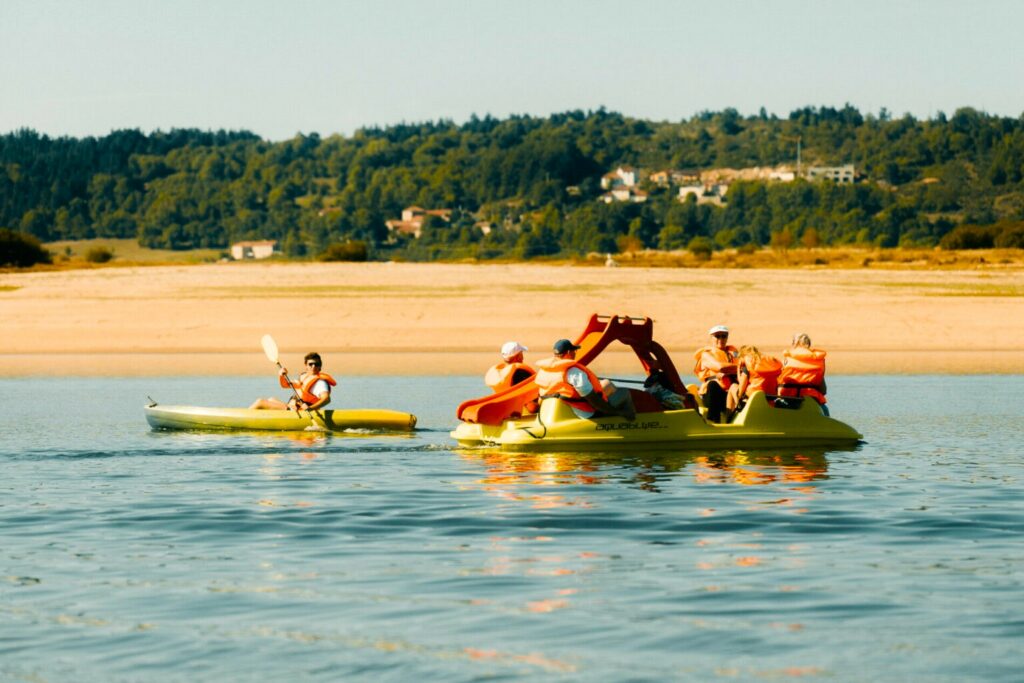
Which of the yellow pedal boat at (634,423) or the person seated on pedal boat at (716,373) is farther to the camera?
the person seated on pedal boat at (716,373)

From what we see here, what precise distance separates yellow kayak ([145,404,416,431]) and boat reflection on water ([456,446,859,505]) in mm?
2065

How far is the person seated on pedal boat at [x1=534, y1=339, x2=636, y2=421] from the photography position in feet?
56.7

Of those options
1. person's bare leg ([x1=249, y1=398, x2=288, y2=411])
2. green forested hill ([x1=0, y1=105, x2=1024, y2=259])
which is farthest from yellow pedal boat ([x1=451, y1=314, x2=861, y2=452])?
green forested hill ([x1=0, y1=105, x2=1024, y2=259])

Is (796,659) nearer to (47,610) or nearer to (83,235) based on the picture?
(47,610)

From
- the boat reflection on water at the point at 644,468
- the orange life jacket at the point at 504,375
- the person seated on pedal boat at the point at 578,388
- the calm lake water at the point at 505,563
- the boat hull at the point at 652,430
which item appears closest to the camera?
the calm lake water at the point at 505,563

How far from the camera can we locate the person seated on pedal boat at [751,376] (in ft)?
60.5

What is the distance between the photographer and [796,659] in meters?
8.18

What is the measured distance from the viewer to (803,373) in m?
19.0

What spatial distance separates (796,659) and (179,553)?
534 cm

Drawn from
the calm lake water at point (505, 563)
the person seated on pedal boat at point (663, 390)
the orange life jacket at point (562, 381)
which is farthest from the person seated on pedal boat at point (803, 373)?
the orange life jacket at point (562, 381)

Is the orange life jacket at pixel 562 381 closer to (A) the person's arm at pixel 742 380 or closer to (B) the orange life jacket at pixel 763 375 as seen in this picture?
(A) the person's arm at pixel 742 380

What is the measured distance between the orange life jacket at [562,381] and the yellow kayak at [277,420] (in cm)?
323

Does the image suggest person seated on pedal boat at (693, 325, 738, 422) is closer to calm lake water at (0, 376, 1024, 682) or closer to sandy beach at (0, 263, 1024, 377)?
calm lake water at (0, 376, 1024, 682)

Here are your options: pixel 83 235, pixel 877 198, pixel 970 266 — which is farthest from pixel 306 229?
pixel 970 266
